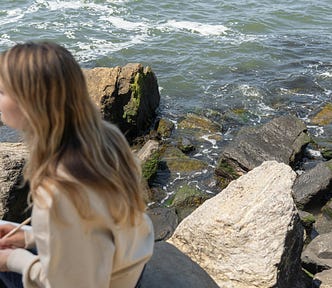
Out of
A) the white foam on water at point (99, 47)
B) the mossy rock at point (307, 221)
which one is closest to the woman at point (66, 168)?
the mossy rock at point (307, 221)

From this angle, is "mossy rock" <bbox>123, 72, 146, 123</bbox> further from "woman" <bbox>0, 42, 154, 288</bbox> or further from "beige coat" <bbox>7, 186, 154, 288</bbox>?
"woman" <bbox>0, 42, 154, 288</bbox>

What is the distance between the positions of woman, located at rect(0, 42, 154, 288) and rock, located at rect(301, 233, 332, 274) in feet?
15.5

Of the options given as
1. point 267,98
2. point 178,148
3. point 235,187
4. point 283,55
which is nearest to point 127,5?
point 283,55

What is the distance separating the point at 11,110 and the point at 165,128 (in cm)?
998

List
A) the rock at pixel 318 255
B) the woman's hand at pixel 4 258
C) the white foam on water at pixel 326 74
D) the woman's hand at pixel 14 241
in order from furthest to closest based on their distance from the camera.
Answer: the white foam on water at pixel 326 74
the rock at pixel 318 255
the woman's hand at pixel 14 241
the woman's hand at pixel 4 258

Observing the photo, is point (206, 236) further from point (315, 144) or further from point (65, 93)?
point (315, 144)

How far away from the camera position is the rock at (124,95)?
37.3 ft

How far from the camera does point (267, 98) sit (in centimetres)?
1498

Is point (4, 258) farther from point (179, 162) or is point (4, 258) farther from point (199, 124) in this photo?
point (199, 124)

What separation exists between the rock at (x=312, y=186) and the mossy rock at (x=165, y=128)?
3526 millimetres

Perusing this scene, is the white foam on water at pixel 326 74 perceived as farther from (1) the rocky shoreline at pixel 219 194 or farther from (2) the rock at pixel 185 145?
(2) the rock at pixel 185 145

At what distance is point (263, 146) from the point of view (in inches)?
441

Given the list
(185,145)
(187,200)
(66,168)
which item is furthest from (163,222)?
(66,168)

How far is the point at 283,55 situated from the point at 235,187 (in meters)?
13.4
